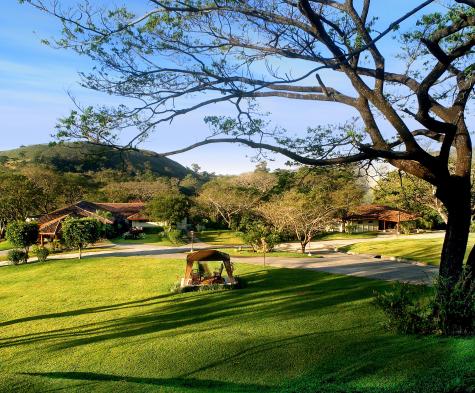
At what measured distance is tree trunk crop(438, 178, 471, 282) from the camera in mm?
6320

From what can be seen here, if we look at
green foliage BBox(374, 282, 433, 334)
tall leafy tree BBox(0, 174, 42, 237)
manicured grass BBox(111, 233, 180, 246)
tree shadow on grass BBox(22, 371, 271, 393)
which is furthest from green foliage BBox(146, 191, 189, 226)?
green foliage BBox(374, 282, 433, 334)

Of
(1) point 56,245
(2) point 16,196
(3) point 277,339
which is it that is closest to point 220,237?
(1) point 56,245

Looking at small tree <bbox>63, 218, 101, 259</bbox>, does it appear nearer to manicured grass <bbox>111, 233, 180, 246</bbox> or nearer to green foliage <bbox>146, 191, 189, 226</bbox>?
manicured grass <bbox>111, 233, 180, 246</bbox>

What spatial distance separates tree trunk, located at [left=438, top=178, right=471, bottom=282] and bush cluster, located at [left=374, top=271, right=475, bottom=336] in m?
0.20

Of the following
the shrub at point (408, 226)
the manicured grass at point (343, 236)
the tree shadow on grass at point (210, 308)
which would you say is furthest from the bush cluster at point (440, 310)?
the shrub at point (408, 226)

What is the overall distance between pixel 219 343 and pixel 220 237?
3368 cm

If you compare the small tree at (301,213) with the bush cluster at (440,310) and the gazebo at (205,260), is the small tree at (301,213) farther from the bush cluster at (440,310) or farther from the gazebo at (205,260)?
the bush cluster at (440,310)

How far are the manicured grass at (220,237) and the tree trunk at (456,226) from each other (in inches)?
1196

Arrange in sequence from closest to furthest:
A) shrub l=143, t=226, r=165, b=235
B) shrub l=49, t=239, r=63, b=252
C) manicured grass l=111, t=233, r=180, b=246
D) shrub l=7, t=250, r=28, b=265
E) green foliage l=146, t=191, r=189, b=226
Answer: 1. shrub l=7, t=250, r=28, b=265
2. shrub l=49, t=239, r=63, b=252
3. manicured grass l=111, t=233, r=180, b=246
4. green foliage l=146, t=191, r=189, b=226
5. shrub l=143, t=226, r=165, b=235

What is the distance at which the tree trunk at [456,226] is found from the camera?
6.32 metres

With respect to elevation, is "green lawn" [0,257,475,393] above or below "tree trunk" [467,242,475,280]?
below

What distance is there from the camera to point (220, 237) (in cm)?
4178

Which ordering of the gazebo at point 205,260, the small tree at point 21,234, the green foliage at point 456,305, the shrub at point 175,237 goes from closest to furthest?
the green foliage at point 456,305, the gazebo at point 205,260, the small tree at point 21,234, the shrub at point 175,237

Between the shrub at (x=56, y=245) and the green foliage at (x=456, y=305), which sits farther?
the shrub at (x=56, y=245)
